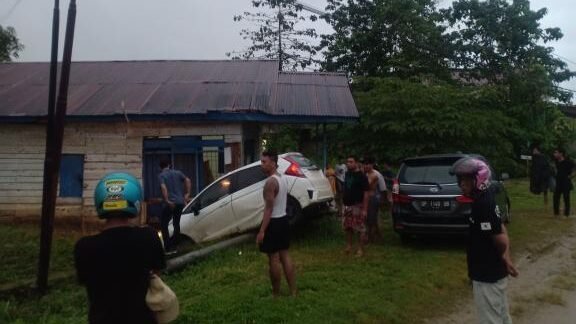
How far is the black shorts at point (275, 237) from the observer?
6.17 meters

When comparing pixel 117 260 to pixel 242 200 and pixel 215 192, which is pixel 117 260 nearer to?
pixel 242 200

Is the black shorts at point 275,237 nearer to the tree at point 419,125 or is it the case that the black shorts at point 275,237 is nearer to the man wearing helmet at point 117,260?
the man wearing helmet at point 117,260

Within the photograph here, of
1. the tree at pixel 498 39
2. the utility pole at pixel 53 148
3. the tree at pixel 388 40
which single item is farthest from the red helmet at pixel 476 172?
the tree at pixel 498 39

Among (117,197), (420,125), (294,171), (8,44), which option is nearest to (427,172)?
(294,171)

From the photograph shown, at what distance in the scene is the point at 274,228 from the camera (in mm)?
6215

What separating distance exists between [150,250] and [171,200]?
23.2 ft

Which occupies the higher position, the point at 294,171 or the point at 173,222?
the point at 294,171

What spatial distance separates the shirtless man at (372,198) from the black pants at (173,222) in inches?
136

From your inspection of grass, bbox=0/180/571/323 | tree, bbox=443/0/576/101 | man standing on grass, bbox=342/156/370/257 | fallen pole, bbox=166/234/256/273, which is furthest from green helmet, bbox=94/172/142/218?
tree, bbox=443/0/576/101

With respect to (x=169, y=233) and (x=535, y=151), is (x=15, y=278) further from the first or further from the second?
(x=535, y=151)

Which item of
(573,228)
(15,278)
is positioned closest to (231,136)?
(15,278)

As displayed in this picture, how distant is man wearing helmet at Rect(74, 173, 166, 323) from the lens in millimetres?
2752

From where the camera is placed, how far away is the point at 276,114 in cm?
1215

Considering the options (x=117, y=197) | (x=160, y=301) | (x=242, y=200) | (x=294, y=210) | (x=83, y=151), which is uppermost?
(x=83, y=151)
